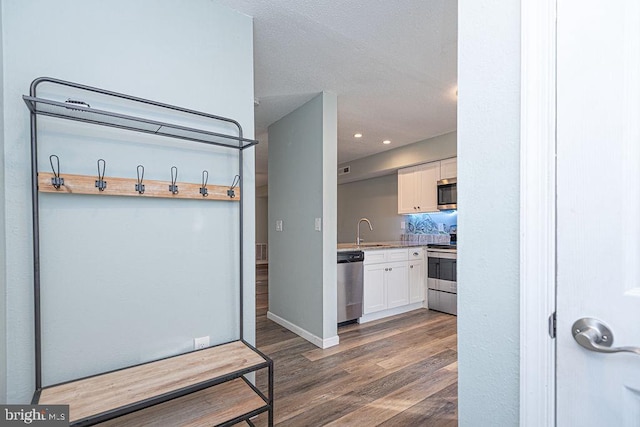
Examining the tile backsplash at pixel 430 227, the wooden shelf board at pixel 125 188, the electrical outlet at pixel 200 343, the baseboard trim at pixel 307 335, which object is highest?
the wooden shelf board at pixel 125 188

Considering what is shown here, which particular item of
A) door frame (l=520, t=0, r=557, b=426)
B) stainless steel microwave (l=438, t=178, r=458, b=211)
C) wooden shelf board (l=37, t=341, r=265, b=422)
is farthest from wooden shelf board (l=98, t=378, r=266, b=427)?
stainless steel microwave (l=438, t=178, r=458, b=211)

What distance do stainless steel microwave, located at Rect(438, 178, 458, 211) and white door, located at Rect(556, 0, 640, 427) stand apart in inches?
145

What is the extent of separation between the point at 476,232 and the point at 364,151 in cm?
474

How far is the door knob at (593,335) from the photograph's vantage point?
0.65m

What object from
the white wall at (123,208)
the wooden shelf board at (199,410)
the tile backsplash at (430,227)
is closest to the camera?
the white wall at (123,208)

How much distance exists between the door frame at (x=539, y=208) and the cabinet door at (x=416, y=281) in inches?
143

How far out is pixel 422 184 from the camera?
473 cm

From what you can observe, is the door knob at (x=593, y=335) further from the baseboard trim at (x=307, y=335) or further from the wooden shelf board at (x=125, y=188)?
the baseboard trim at (x=307, y=335)

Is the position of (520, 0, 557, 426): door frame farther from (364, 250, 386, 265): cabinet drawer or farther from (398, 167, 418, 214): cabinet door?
(398, 167, 418, 214): cabinet door

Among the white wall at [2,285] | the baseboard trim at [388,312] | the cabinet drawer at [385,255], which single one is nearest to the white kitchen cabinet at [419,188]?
the cabinet drawer at [385,255]

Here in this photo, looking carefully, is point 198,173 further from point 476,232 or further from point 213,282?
point 476,232

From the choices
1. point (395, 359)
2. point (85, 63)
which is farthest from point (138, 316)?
point (395, 359)

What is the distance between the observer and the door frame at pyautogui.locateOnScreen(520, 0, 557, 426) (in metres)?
0.70

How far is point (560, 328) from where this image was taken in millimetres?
704
